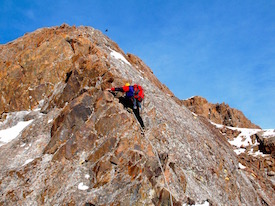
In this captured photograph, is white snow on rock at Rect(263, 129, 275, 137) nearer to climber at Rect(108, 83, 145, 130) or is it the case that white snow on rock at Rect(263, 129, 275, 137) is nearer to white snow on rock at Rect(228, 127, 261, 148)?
white snow on rock at Rect(228, 127, 261, 148)

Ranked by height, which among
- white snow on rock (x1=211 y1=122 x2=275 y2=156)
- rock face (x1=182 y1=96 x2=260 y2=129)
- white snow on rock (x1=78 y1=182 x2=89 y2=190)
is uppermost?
rock face (x1=182 y1=96 x2=260 y2=129)

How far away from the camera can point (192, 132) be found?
2552 centimetres

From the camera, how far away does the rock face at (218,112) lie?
283ft

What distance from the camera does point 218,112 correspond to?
88625 millimetres

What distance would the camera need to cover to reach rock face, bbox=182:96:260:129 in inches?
3396

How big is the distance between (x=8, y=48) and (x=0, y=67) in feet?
10.4

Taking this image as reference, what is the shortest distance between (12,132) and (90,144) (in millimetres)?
8884

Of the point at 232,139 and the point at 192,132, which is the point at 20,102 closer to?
the point at 192,132

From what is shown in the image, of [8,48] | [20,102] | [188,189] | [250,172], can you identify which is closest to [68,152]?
[188,189]

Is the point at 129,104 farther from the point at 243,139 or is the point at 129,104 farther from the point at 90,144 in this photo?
the point at 243,139

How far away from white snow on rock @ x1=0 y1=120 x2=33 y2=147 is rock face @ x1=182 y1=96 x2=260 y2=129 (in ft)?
222

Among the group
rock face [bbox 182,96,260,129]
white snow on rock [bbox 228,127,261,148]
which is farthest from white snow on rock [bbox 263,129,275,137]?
rock face [bbox 182,96,260,129]

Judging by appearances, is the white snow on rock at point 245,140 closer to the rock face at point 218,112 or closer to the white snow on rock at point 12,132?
the rock face at point 218,112

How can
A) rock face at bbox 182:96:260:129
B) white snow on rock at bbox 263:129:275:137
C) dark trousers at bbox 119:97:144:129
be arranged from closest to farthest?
dark trousers at bbox 119:97:144:129 → white snow on rock at bbox 263:129:275:137 → rock face at bbox 182:96:260:129
